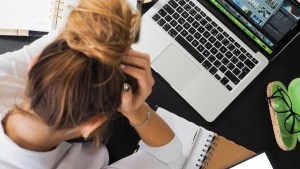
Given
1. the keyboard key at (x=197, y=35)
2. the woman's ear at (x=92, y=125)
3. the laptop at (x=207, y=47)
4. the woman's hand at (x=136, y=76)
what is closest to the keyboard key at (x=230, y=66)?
the laptop at (x=207, y=47)

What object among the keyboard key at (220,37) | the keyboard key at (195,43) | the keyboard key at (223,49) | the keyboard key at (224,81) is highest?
the keyboard key at (220,37)

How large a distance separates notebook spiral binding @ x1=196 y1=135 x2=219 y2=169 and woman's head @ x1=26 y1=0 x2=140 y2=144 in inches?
16.0

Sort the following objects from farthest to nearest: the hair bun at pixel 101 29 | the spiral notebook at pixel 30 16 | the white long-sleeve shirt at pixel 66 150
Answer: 1. the spiral notebook at pixel 30 16
2. the white long-sleeve shirt at pixel 66 150
3. the hair bun at pixel 101 29

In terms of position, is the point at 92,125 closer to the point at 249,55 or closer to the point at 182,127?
the point at 182,127

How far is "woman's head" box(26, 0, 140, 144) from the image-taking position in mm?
403

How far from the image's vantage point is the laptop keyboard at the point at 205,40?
0.85 meters

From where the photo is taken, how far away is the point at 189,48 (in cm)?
86

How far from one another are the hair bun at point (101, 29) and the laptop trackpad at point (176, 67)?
16.0 inches

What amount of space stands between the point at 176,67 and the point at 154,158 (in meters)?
0.24

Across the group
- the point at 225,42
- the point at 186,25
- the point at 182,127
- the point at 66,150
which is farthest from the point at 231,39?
the point at 66,150

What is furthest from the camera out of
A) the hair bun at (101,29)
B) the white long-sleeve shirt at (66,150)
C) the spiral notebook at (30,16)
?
the spiral notebook at (30,16)

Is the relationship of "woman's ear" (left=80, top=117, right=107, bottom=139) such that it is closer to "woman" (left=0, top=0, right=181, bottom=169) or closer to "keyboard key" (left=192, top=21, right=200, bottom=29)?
"woman" (left=0, top=0, right=181, bottom=169)

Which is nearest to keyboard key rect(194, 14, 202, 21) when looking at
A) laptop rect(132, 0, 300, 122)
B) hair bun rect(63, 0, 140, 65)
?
laptop rect(132, 0, 300, 122)

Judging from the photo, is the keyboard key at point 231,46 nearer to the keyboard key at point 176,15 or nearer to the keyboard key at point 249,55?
the keyboard key at point 249,55
